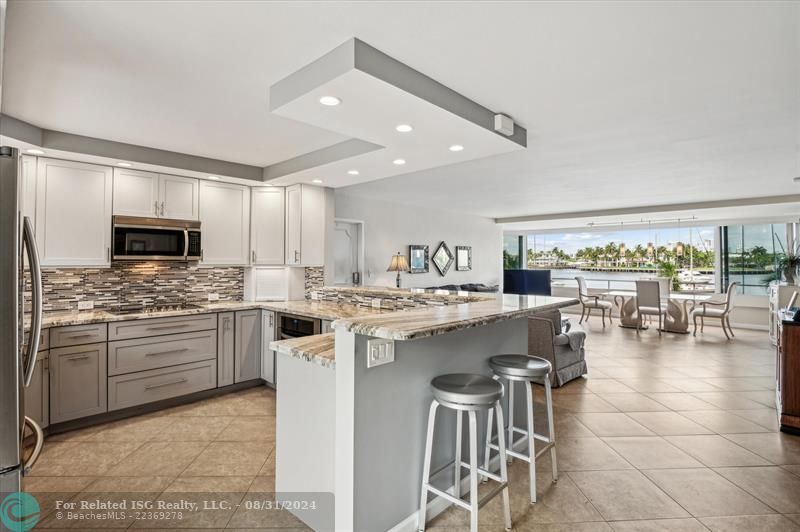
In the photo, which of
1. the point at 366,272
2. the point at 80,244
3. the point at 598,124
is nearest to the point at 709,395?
the point at 598,124

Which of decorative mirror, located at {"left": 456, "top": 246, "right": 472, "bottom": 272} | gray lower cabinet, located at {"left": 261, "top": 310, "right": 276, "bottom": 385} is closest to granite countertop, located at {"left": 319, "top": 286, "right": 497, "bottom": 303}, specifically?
gray lower cabinet, located at {"left": 261, "top": 310, "right": 276, "bottom": 385}

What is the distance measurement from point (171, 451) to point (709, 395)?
491 cm

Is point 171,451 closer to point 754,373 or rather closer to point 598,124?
point 598,124

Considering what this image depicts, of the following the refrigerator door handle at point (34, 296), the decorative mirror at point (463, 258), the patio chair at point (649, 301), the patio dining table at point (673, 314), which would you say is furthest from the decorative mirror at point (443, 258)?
the refrigerator door handle at point (34, 296)

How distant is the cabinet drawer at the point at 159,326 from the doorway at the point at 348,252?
2441 millimetres

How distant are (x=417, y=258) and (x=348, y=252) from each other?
1.62m

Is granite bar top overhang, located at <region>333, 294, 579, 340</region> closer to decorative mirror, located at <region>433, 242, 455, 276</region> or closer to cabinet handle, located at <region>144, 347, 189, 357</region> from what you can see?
cabinet handle, located at <region>144, 347, 189, 357</region>

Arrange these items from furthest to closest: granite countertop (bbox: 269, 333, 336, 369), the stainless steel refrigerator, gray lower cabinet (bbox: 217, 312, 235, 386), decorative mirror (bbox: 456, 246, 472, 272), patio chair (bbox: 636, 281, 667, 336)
Result: decorative mirror (bbox: 456, 246, 472, 272)
patio chair (bbox: 636, 281, 667, 336)
gray lower cabinet (bbox: 217, 312, 235, 386)
granite countertop (bbox: 269, 333, 336, 369)
the stainless steel refrigerator

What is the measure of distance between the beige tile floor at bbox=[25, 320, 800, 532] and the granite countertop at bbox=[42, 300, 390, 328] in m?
0.86

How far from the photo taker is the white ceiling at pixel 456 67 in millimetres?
1749

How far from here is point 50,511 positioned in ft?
7.23

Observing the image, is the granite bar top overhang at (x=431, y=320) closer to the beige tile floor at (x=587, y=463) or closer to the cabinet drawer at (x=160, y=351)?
the beige tile floor at (x=587, y=463)

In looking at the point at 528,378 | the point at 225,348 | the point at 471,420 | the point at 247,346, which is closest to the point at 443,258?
the point at 247,346

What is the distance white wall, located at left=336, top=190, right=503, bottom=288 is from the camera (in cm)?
661
